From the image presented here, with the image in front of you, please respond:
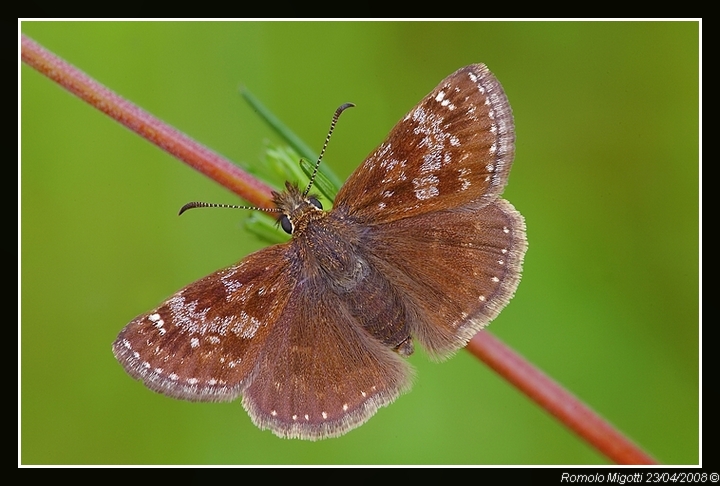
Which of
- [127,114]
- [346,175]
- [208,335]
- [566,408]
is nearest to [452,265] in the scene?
[566,408]

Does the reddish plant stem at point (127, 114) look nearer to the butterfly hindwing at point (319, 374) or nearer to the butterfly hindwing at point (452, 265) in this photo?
the butterfly hindwing at point (319, 374)

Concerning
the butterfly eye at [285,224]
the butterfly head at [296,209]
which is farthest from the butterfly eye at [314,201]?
the butterfly eye at [285,224]

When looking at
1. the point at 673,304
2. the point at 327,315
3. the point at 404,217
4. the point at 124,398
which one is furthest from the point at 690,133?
the point at 124,398

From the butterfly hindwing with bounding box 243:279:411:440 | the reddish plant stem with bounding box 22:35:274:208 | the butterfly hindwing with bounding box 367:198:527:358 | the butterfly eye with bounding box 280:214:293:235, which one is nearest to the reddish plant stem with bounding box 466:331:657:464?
the butterfly hindwing with bounding box 367:198:527:358

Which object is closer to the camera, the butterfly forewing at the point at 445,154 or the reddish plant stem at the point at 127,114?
Answer: the reddish plant stem at the point at 127,114

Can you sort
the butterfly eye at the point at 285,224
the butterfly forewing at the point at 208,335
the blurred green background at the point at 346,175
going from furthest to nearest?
the blurred green background at the point at 346,175 < the butterfly eye at the point at 285,224 < the butterfly forewing at the point at 208,335

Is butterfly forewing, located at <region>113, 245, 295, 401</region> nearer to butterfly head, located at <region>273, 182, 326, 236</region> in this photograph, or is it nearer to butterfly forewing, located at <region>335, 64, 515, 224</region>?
butterfly head, located at <region>273, 182, 326, 236</region>

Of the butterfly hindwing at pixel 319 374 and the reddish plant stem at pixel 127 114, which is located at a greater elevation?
the reddish plant stem at pixel 127 114

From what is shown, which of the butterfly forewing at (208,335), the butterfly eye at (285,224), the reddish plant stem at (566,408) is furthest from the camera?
the butterfly eye at (285,224)
